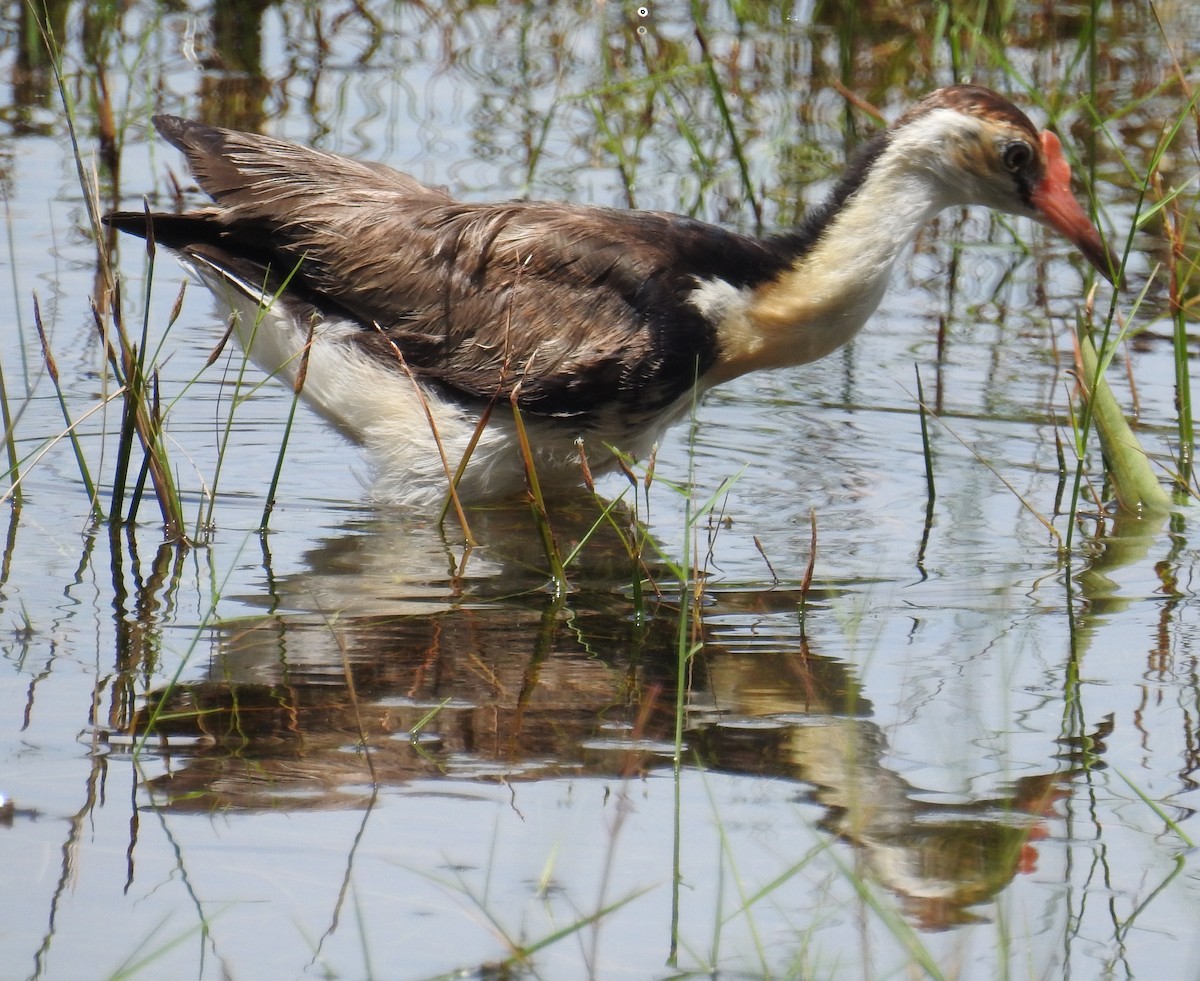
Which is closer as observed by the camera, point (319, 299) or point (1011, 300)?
point (319, 299)

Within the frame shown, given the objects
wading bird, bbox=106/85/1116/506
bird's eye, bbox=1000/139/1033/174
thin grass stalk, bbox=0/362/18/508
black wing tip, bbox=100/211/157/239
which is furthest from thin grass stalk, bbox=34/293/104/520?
bird's eye, bbox=1000/139/1033/174

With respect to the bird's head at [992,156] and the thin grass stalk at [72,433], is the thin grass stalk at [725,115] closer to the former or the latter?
the bird's head at [992,156]

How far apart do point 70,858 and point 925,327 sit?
4.86 meters

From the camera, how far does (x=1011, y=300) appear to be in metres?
7.75

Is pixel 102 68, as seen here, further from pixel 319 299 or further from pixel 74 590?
pixel 74 590

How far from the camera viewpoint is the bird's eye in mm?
5719

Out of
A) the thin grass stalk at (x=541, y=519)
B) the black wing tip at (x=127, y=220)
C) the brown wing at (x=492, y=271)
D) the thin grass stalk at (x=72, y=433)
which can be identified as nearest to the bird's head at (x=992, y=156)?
the brown wing at (x=492, y=271)

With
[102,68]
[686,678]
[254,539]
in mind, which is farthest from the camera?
[102,68]

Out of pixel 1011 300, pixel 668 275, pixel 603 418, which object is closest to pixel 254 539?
pixel 603 418

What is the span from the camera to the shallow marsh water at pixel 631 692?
3219 mm

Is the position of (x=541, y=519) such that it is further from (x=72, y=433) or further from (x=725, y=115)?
(x=725, y=115)

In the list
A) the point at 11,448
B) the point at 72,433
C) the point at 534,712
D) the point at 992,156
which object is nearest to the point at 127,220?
the point at 72,433

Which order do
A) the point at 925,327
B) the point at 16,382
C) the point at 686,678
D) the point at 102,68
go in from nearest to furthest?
the point at 686,678
the point at 16,382
the point at 925,327
the point at 102,68

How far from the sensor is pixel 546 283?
5664 mm
